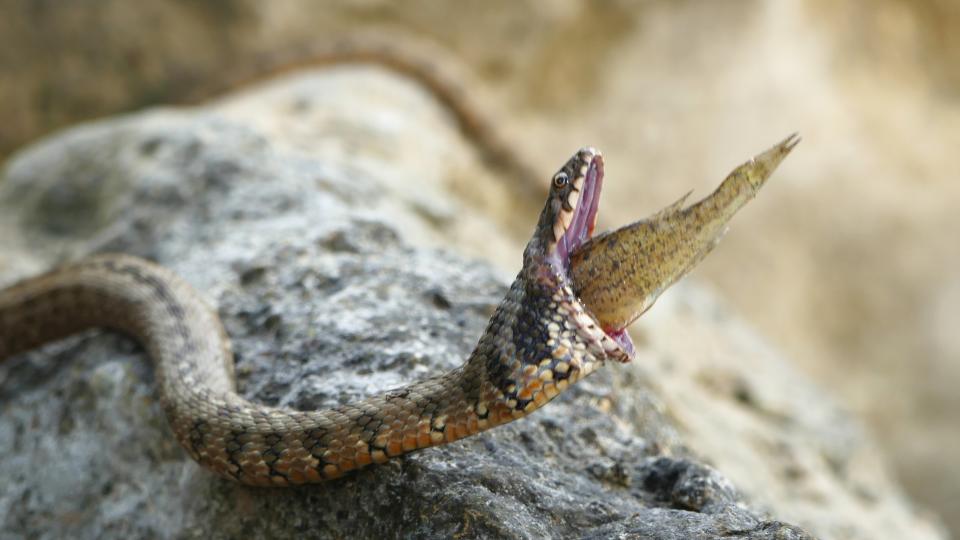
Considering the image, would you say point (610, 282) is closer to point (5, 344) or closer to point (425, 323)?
point (425, 323)

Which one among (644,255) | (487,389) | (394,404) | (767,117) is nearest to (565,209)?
(644,255)

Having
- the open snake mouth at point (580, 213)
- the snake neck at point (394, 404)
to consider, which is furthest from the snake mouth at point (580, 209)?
the snake neck at point (394, 404)

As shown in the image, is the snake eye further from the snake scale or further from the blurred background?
the blurred background

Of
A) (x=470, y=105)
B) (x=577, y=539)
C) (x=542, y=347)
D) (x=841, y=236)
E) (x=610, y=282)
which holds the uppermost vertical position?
(x=841, y=236)

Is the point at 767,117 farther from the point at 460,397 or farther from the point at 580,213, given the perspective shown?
the point at 460,397

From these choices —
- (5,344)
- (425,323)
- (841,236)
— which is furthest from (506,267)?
(841,236)

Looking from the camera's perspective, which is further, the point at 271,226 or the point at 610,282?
the point at 271,226
